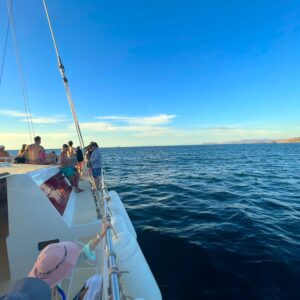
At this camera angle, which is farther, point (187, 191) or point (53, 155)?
point (187, 191)

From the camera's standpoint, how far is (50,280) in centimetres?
179

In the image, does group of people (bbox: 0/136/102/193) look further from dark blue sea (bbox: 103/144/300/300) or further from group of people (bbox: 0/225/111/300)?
group of people (bbox: 0/225/111/300)

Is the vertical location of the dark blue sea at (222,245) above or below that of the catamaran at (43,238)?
below

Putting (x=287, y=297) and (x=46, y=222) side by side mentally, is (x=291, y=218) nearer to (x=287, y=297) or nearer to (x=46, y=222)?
(x=287, y=297)

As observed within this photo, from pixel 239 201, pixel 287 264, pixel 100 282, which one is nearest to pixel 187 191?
pixel 239 201

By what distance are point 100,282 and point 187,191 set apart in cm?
1206

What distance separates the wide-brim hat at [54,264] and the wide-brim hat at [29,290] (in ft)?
1.21

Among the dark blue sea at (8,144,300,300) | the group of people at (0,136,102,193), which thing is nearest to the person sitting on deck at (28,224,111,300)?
the dark blue sea at (8,144,300,300)

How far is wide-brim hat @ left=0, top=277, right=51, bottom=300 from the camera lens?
127cm

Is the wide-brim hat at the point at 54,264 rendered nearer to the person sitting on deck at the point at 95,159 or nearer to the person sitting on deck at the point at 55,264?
→ the person sitting on deck at the point at 55,264

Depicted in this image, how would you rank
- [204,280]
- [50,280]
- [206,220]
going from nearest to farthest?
[50,280] → [204,280] → [206,220]

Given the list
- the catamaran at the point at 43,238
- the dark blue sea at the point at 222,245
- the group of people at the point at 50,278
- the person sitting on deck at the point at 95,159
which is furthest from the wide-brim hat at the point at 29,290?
the person sitting on deck at the point at 95,159

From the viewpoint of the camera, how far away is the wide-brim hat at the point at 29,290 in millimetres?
1271

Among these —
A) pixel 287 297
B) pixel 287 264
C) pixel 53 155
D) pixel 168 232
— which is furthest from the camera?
pixel 53 155
